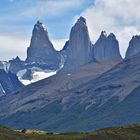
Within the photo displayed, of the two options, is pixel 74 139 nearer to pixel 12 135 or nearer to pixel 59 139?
pixel 59 139

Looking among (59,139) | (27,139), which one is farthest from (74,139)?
(27,139)

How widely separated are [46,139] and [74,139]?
9521mm

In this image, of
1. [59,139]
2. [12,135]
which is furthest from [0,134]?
[59,139]

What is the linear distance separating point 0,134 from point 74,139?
Answer: 23.8 m

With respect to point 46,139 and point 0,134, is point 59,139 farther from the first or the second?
point 0,134

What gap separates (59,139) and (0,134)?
1900 centimetres

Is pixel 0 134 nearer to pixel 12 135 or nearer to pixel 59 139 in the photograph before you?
pixel 12 135

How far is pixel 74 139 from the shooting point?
199750mm

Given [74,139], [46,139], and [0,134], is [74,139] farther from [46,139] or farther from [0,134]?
[0,134]

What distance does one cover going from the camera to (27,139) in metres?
190

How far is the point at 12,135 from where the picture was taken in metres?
192

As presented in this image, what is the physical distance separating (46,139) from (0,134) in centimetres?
1438

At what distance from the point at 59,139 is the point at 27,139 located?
41.0 feet

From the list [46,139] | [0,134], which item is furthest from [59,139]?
[0,134]
